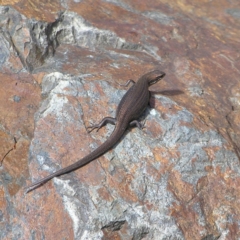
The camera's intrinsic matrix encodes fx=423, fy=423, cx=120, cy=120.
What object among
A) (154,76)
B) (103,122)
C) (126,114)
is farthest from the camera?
(154,76)

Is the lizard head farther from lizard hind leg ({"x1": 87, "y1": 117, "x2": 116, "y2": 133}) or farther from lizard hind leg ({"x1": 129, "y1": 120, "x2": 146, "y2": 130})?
lizard hind leg ({"x1": 87, "y1": 117, "x2": 116, "y2": 133})

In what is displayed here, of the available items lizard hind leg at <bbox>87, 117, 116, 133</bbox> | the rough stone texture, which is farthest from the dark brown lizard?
the rough stone texture

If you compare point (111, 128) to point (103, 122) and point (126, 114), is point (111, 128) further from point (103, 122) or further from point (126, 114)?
point (126, 114)

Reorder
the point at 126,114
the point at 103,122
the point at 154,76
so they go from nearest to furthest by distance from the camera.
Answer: the point at 103,122, the point at 126,114, the point at 154,76

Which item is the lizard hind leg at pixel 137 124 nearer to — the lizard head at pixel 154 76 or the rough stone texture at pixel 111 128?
the rough stone texture at pixel 111 128

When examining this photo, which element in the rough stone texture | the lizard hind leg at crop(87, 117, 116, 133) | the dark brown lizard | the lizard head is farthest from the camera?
the lizard head

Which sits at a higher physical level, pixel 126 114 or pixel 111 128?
pixel 126 114

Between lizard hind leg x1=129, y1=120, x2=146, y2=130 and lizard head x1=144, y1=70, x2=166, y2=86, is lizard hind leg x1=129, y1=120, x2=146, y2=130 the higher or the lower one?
the lower one

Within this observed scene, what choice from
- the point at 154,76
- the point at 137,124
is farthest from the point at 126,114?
the point at 154,76
